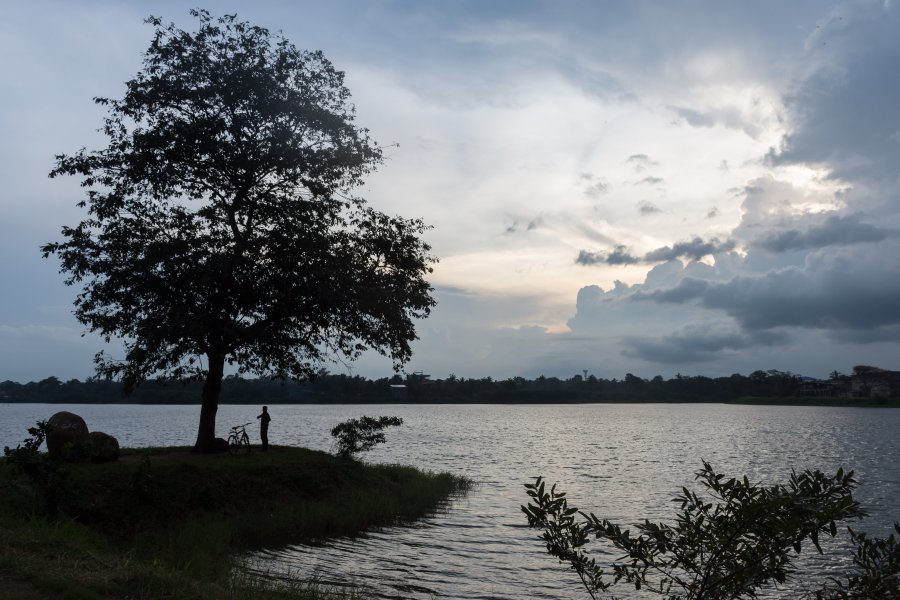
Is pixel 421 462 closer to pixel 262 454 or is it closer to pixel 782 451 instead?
pixel 262 454

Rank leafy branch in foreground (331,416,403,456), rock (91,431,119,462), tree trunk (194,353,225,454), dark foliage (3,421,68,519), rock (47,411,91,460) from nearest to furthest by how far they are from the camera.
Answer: dark foliage (3,421,68,519)
rock (47,411,91,460)
rock (91,431,119,462)
tree trunk (194,353,225,454)
leafy branch in foreground (331,416,403,456)

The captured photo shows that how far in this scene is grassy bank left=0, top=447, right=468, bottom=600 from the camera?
10.6m

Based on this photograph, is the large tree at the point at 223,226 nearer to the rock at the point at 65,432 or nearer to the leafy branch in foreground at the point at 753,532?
the rock at the point at 65,432

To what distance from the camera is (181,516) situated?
21469mm

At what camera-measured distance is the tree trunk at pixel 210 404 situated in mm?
28797

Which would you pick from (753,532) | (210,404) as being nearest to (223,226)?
(210,404)

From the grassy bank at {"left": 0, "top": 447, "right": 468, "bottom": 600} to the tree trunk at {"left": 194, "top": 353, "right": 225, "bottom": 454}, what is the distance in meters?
1.04

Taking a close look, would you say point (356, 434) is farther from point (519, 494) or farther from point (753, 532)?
point (753, 532)

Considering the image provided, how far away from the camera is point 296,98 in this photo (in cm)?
2927

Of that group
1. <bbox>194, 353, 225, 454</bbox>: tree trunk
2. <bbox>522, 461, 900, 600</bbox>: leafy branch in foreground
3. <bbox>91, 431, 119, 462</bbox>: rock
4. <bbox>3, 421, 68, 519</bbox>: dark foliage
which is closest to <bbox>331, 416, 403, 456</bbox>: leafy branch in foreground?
<bbox>194, 353, 225, 454</bbox>: tree trunk

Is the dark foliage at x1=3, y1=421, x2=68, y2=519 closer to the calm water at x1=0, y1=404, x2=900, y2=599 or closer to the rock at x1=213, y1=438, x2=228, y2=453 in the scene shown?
the calm water at x1=0, y1=404, x2=900, y2=599

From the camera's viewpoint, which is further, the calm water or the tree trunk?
the tree trunk

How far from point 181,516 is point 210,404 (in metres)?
8.19

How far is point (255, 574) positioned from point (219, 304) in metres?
13.8
